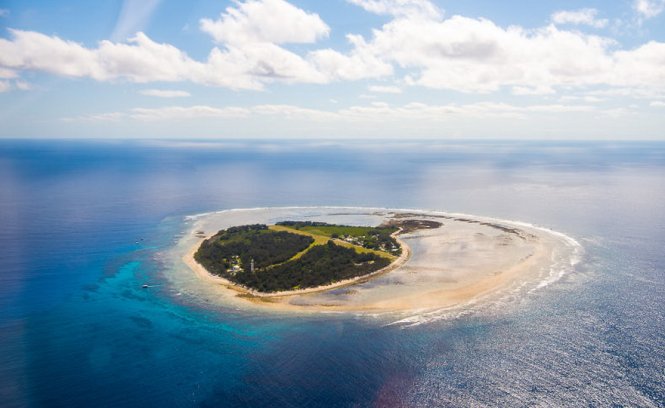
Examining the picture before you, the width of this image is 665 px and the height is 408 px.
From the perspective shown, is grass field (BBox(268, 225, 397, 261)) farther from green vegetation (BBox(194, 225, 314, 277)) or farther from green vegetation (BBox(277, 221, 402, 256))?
green vegetation (BBox(194, 225, 314, 277))

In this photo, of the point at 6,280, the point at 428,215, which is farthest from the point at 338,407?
the point at 428,215

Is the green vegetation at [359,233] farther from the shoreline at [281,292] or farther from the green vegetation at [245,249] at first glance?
the green vegetation at [245,249]

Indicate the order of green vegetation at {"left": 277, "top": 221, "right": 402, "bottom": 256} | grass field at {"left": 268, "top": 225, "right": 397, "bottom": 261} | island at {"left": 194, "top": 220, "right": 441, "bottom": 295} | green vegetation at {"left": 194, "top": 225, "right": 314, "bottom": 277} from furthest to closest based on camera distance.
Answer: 1. green vegetation at {"left": 277, "top": 221, "right": 402, "bottom": 256}
2. grass field at {"left": 268, "top": 225, "right": 397, "bottom": 261}
3. green vegetation at {"left": 194, "top": 225, "right": 314, "bottom": 277}
4. island at {"left": 194, "top": 220, "right": 441, "bottom": 295}

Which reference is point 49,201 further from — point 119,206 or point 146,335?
point 146,335

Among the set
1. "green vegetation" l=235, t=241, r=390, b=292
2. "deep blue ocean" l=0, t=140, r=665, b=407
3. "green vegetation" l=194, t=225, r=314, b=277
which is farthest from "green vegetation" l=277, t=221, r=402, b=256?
"deep blue ocean" l=0, t=140, r=665, b=407

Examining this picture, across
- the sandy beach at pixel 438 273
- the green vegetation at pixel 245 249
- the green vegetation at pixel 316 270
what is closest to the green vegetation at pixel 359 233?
the sandy beach at pixel 438 273

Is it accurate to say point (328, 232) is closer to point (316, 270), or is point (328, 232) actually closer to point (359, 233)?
point (359, 233)
